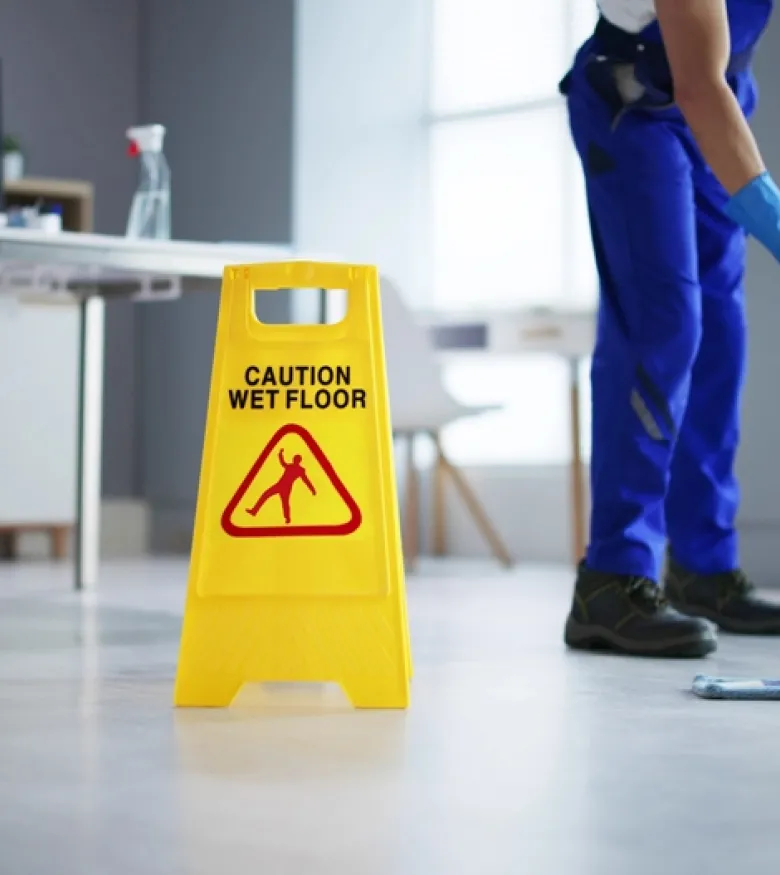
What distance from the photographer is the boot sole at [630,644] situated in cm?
255

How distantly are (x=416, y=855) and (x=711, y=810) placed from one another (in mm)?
294

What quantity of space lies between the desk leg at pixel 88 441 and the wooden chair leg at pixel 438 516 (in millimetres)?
1818

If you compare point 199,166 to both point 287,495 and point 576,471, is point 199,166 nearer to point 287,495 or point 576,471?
point 576,471

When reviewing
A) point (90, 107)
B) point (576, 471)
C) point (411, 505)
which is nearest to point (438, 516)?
point (411, 505)

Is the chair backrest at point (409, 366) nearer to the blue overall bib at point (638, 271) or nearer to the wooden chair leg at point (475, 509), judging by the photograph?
the wooden chair leg at point (475, 509)

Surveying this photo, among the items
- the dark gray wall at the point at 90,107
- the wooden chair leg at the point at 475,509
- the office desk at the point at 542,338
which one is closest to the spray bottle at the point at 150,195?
the office desk at the point at 542,338

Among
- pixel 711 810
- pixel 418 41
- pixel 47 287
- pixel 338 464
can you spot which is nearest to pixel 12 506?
pixel 47 287

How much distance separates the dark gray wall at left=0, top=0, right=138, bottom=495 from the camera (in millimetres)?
6254

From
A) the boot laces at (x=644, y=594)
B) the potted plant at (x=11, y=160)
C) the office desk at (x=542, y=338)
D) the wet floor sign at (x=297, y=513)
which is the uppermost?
the potted plant at (x=11, y=160)

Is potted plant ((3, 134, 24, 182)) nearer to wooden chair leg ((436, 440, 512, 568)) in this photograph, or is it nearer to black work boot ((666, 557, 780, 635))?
wooden chair leg ((436, 440, 512, 568))

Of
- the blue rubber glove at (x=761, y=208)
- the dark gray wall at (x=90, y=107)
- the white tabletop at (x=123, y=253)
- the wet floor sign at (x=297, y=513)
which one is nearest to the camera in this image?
the wet floor sign at (x=297, y=513)

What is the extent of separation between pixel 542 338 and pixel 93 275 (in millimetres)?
1399

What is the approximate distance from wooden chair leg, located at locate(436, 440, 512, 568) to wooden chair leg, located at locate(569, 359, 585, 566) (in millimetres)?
242

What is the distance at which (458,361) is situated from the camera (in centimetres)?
584
